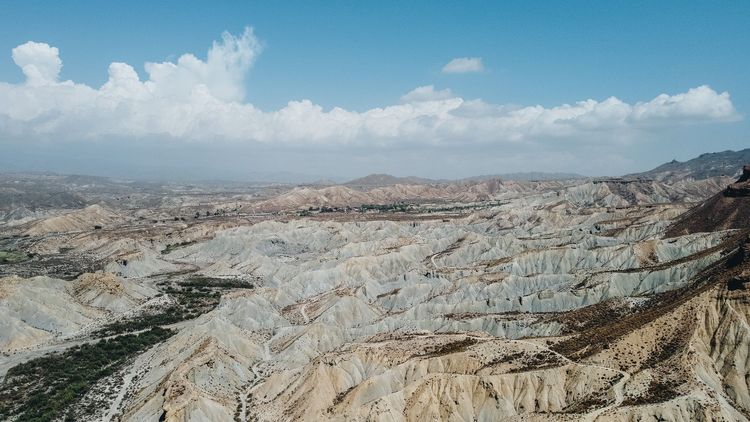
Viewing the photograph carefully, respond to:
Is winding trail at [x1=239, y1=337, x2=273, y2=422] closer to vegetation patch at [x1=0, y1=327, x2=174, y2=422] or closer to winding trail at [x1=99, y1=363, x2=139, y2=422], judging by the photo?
winding trail at [x1=99, y1=363, x2=139, y2=422]

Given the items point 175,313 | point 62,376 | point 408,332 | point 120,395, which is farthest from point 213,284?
point 408,332

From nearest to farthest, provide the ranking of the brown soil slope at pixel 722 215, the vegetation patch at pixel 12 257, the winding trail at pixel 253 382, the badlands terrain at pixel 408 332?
1. the badlands terrain at pixel 408 332
2. the winding trail at pixel 253 382
3. the brown soil slope at pixel 722 215
4. the vegetation patch at pixel 12 257

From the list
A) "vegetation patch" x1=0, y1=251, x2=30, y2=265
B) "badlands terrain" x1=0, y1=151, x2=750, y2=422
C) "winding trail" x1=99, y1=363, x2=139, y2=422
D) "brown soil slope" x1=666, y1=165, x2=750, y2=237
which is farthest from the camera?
"vegetation patch" x1=0, y1=251, x2=30, y2=265

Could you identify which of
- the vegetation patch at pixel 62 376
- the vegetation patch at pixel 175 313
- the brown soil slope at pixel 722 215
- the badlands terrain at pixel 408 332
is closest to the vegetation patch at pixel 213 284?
the badlands terrain at pixel 408 332

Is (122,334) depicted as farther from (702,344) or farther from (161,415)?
(702,344)

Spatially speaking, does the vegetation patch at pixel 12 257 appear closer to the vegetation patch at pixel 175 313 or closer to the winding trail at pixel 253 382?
the vegetation patch at pixel 175 313

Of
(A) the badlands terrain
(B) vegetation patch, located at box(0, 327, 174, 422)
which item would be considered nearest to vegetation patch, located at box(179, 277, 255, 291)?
(A) the badlands terrain

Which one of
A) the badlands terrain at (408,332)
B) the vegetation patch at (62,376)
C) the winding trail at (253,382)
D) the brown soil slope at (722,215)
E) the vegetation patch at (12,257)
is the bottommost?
the vegetation patch at (62,376)

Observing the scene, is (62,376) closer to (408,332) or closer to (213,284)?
(408,332)
